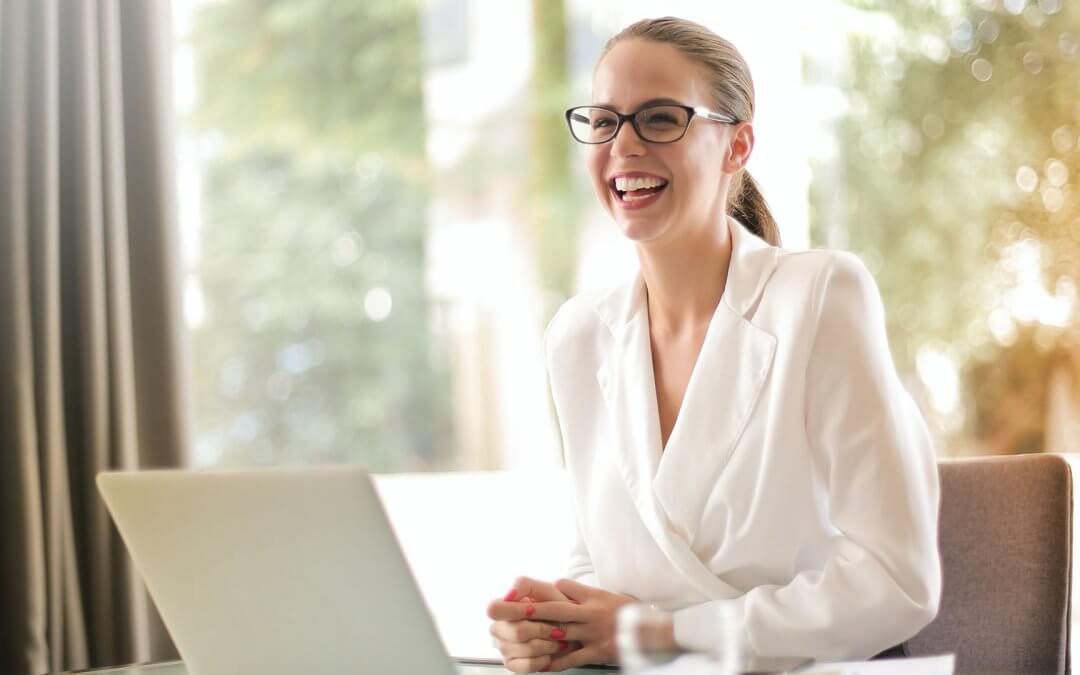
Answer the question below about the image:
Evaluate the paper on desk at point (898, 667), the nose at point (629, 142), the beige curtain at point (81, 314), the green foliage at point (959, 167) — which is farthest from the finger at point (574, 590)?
the green foliage at point (959, 167)

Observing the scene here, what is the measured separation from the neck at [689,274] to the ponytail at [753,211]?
0.11m

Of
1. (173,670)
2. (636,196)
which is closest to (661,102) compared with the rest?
(636,196)

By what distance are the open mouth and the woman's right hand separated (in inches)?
22.8

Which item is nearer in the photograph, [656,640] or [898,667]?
[656,640]

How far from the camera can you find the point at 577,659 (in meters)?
1.42

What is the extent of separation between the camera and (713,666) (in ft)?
2.87

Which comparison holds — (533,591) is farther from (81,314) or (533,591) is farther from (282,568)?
(81,314)

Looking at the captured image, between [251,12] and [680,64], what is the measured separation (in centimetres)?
240

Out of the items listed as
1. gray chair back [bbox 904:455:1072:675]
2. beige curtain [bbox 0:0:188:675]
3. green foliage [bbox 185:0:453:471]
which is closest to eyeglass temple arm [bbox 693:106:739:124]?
gray chair back [bbox 904:455:1072:675]

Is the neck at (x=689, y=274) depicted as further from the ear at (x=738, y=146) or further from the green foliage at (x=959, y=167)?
the green foliage at (x=959, y=167)

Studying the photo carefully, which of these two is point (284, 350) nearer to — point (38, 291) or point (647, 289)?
point (38, 291)

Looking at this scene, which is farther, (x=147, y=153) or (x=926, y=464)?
(x=147, y=153)

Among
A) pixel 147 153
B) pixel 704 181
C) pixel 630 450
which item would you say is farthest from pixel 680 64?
pixel 147 153

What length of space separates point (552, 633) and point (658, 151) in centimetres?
68
